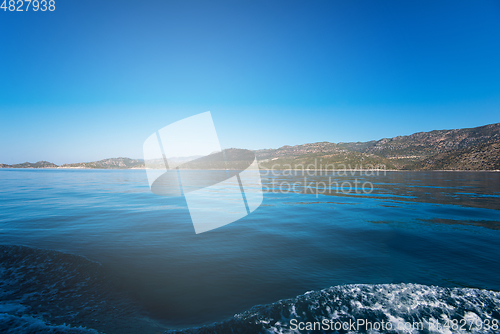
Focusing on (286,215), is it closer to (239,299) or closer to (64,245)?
(239,299)

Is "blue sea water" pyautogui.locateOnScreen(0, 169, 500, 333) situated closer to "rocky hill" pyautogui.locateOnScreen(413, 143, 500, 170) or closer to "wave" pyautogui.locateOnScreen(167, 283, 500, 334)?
"wave" pyautogui.locateOnScreen(167, 283, 500, 334)

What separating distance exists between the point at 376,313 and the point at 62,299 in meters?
7.59

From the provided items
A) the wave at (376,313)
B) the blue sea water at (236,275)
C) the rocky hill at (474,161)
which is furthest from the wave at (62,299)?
the rocky hill at (474,161)

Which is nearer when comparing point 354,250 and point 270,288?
point 270,288

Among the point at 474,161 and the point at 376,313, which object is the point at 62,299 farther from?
the point at 474,161

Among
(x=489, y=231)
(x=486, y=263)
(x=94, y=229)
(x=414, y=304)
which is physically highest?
(x=94, y=229)

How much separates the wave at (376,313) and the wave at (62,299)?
62.4 inches

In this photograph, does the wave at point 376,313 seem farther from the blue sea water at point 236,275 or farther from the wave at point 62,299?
the wave at point 62,299

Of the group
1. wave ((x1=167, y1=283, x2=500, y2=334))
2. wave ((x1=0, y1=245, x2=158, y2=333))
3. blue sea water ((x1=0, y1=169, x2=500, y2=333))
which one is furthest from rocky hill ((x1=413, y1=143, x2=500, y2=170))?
wave ((x1=0, y1=245, x2=158, y2=333))

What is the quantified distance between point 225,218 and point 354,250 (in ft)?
30.2

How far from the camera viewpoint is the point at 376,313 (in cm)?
529

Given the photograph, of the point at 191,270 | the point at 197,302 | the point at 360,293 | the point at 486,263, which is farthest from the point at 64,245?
the point at 486,263

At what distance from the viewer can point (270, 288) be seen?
6.42 m

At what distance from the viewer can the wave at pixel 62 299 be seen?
4.63 meters
